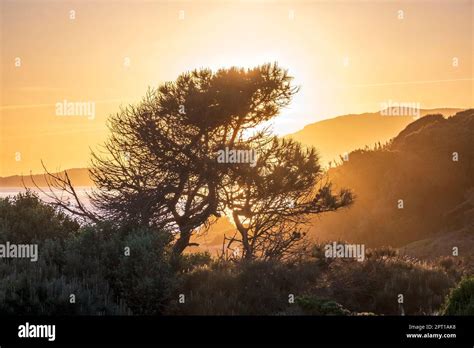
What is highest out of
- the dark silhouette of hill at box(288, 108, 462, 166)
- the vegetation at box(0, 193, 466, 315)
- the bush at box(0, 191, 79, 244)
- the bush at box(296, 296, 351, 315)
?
the dark silhouette of hill at box(288, 108, 462, 166)

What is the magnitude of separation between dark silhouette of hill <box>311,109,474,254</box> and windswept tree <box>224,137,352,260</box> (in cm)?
2360

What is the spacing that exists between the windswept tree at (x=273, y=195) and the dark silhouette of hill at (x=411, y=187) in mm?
23601

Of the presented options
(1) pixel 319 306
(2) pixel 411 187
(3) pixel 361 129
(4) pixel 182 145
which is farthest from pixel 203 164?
(3) pixel 361 129

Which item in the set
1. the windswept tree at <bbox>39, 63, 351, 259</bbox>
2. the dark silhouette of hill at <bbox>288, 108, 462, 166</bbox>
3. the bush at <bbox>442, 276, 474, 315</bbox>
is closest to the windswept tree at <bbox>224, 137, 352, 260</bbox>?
the windswept tree at <bbox>39, 63, 351, 259</bbox>

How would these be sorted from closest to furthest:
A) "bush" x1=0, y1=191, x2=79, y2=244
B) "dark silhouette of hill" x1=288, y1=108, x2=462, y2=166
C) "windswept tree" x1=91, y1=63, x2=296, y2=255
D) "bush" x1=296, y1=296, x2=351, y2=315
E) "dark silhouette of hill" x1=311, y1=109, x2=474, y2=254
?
"bush" x1=296, y1=296, x2=351, y2=315 < "bush" x1=0, y1=191, x2=79, y2=244 < "windswept tree" x1=91, y1=63, x2=296, y2=255 < "dark silhouette of hill" x1=311, y1=109, x2=474, y2=254 < "dark silhouette of hill" x1=288, y1=108, x2=462, y2=166

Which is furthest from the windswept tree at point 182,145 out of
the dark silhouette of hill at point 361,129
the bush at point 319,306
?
the dark silhouette of hill at point 361,129

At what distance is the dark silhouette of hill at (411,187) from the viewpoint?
4825cm

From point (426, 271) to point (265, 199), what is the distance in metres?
6.44

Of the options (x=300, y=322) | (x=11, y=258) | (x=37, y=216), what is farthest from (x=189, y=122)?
(x=300, y=322)

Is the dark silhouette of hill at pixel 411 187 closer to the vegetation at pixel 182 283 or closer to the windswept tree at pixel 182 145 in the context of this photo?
the windswept tree at pixel 182 145

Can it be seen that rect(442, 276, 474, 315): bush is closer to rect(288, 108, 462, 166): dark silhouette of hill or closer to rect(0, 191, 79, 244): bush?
rect(0, 191, 79, 244): bush

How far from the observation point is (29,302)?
1334 centimetres

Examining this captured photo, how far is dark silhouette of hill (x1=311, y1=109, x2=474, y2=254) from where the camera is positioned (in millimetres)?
48250

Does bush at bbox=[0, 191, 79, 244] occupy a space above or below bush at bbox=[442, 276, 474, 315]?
above
